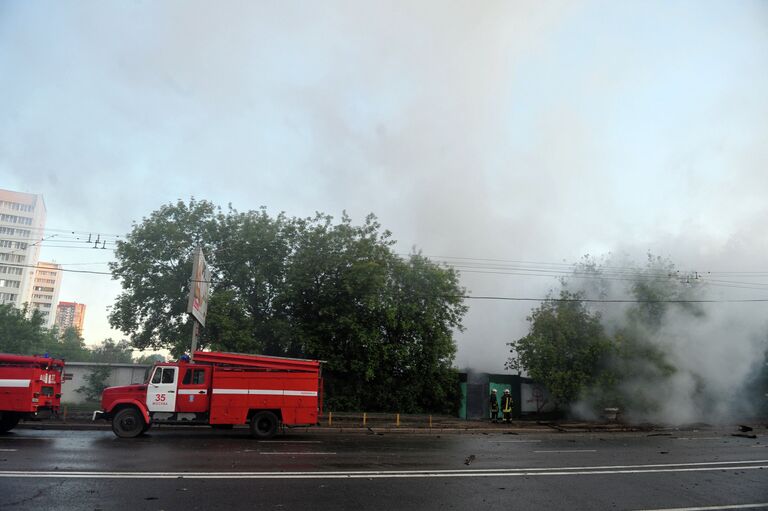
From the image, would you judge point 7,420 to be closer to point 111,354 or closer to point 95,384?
point 95,384

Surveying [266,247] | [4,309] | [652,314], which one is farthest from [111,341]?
[652,314]

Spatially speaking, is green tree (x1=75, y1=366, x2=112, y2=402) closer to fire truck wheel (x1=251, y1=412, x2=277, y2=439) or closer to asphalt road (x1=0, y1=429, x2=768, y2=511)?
asphalt road (x1=0, y1=429, x2=768, y2=511)

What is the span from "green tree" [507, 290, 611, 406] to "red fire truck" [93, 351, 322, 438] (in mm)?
13934

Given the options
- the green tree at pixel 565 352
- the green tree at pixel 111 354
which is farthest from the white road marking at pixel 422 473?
the green tree at pixel 111 354

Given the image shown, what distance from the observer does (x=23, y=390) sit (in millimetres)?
14477

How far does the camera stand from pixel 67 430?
634 inches

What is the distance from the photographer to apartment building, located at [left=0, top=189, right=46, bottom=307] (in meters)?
90.6

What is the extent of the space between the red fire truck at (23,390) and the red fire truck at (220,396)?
5.89ft

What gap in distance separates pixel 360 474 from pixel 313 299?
56.9ft

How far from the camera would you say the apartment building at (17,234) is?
297 ft

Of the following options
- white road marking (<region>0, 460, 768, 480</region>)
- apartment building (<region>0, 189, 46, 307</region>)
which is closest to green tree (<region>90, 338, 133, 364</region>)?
apartment building (<region>0, 189, 46, 307</region>)

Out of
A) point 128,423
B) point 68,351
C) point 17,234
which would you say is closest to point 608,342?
point 128,423

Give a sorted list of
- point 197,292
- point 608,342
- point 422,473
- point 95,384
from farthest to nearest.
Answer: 1. point 95,384
2. point 608,342
3. point 197,292
4. point 422,473

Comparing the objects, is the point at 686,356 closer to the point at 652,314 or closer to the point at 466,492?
the point at 652,314
